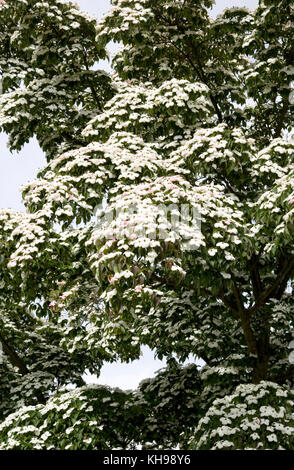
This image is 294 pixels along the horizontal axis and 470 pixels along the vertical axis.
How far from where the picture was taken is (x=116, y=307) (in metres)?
8.40

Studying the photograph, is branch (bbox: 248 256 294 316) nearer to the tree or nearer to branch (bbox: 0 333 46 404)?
the tree

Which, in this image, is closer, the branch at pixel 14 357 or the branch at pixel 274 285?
the branch at pixel 274 285

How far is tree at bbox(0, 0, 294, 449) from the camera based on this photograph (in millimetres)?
8914

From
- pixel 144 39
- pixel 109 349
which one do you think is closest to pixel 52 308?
pixel 109 349

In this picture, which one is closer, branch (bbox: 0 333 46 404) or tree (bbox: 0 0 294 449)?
tree (bbox: 0 0 294 449)

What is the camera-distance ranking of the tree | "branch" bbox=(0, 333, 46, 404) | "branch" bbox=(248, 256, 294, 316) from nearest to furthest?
the tree, "branch" bbox=(248, 256, 294, 316), "branch" bbox=(0, 333, 46, 404)

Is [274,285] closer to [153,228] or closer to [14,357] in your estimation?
[153,228]

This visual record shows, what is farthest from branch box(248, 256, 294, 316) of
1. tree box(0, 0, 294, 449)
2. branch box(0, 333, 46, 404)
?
branch box(0, 333, 46, 404)

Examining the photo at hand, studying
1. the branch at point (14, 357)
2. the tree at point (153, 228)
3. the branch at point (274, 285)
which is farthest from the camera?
the branch at point (14, 357)

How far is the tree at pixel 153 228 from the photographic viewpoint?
8914 mm

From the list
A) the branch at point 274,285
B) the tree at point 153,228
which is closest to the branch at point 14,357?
the tree at point 153,228

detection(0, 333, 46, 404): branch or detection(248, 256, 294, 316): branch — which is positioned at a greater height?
detection(0, 333, 46, 404): branch

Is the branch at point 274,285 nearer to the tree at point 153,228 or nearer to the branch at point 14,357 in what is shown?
the tree at point 153,228

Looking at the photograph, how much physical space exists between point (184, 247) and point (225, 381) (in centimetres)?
453
